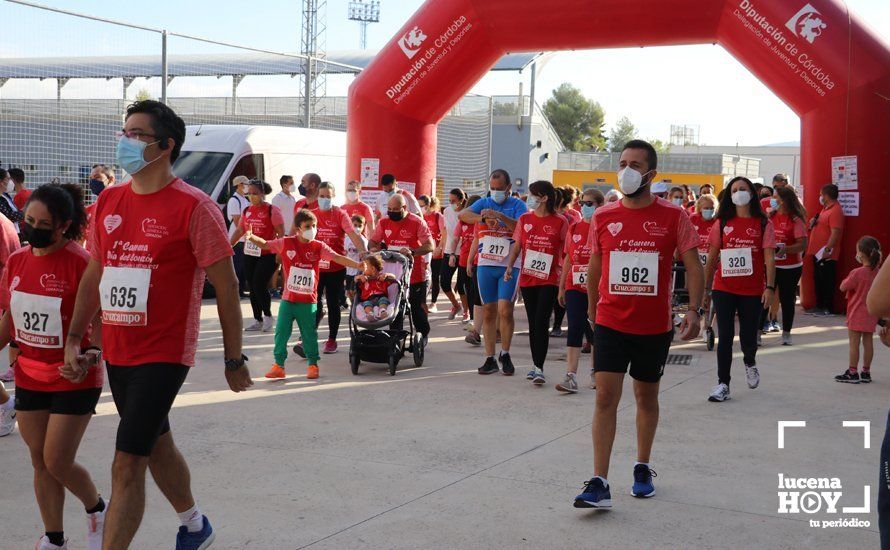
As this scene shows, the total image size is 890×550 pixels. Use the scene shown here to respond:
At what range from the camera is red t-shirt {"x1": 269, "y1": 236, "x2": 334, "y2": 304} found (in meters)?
9.05

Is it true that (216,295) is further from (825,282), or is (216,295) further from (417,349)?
(825,282)

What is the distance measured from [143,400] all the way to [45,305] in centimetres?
91

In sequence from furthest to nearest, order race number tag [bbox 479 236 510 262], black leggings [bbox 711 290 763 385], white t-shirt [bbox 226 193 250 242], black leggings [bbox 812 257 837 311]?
1. black leggings [bbox 812 257 837 311]
2. white t-shirt [bbox 226 193 250 242]
3. race number tag [bbox 479 236 510 262]
4. black leggings [bbox 711 290 763 385]

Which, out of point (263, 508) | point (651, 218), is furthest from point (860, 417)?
point (263, 508)

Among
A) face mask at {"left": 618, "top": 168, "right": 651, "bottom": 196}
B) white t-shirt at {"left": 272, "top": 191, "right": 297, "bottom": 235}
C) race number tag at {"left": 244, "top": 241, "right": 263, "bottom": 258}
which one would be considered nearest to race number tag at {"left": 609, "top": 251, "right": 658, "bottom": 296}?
face mask at {"left": 618, "top": 168, "right": 651, "bottom": 196}

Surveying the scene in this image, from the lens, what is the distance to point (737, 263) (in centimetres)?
820

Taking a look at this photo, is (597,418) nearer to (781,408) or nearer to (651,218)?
(651,218)

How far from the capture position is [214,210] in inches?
155

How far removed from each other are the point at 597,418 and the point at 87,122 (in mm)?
11530

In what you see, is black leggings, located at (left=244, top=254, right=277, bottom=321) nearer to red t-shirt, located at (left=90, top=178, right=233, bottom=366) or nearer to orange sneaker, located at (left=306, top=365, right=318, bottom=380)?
orange sneaker, located at (left=306, top=365, right=318, bottom=380)

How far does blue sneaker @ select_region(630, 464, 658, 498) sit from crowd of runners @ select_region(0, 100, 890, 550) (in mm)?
12

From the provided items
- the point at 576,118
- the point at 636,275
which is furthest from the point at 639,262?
the point at 576,118

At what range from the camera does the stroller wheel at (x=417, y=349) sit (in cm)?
977

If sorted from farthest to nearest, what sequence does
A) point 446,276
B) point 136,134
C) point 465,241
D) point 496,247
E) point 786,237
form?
1. point 446,276
2. point 465,241
3. point 786,237
4. point 496,247
5. point 136,134
